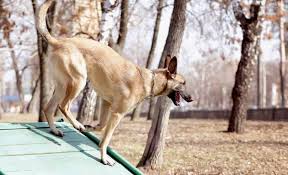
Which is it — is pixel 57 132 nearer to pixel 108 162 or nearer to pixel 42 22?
pixel 108 162

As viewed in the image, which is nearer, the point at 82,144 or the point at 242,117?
the point at 82,144

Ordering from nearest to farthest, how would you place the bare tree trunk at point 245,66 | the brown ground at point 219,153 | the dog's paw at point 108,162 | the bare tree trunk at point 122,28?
the dog's paw at point 108,162 → the brown ground at point 219,153 → the bare tree trunk at point 245,66 → the bare tree trunk at point 122,28

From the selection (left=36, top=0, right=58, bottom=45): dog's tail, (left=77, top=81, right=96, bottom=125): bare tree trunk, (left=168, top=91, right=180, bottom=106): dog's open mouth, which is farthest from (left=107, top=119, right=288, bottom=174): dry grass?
(left=36, top=0, right=58, bottom=45): dog's tail

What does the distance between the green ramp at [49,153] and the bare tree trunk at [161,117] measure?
7.88ft

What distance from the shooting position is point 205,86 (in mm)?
88312

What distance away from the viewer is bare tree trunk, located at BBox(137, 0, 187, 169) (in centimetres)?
937

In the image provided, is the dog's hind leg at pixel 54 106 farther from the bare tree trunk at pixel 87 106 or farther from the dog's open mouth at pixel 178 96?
the bare tree trunk at pixel 87 106

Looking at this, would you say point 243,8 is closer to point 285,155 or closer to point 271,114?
point 285,155

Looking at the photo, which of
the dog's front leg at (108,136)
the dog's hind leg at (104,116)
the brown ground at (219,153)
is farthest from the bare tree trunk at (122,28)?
the dog's front leg at (108,136)

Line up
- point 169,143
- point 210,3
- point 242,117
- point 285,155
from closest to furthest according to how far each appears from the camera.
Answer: point 285,155 → point 169,143 → point 242,117 → point 210,3

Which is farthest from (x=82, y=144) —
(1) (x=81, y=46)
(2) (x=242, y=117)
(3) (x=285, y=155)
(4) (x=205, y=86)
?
(4) (x=205, y=86)

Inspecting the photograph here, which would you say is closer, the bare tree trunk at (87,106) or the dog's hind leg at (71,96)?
the dog's hind leg at (71,96)

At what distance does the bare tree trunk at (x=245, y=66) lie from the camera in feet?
54.6

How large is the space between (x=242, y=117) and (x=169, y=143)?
3.99 meters
